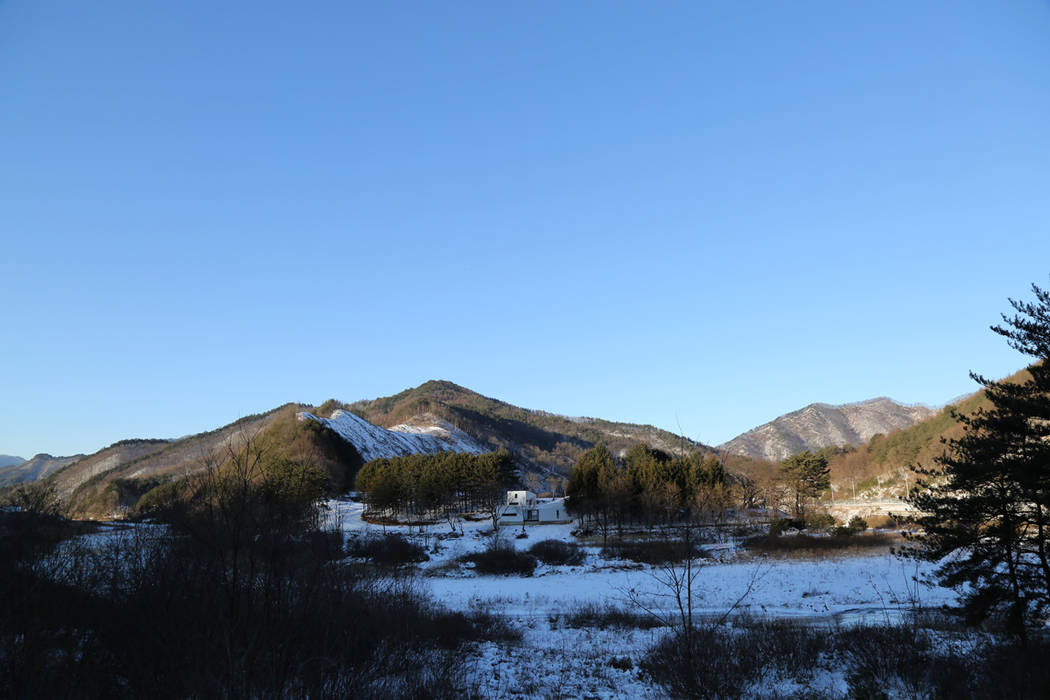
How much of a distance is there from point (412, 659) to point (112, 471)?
22680 cm

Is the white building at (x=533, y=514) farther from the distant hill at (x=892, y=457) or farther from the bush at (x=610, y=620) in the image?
the distant hill at (x=892, y=457)

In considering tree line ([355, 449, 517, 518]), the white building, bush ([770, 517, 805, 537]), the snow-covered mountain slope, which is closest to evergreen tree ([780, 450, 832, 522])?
bush ([770, 517, 805, 537])

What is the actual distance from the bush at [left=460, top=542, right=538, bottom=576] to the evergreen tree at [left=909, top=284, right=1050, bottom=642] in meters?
33.0

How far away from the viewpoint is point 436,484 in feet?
254

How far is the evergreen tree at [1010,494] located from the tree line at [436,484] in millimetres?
62493

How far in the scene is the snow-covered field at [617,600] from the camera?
14.6 metres

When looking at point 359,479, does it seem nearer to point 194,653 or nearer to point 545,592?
point 545,592

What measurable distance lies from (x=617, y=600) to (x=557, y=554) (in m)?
19.6

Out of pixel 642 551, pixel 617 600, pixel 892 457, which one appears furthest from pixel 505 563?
pixel 892 457

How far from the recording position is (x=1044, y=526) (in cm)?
1380

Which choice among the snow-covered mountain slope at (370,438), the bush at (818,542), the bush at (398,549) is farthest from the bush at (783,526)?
the snow-covered mountain slope at (370,438)

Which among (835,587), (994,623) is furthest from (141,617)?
(835,587)

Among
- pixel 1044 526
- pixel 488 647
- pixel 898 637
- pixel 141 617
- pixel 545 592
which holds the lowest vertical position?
pixel 545 592

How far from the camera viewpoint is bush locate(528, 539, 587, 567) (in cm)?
4762
